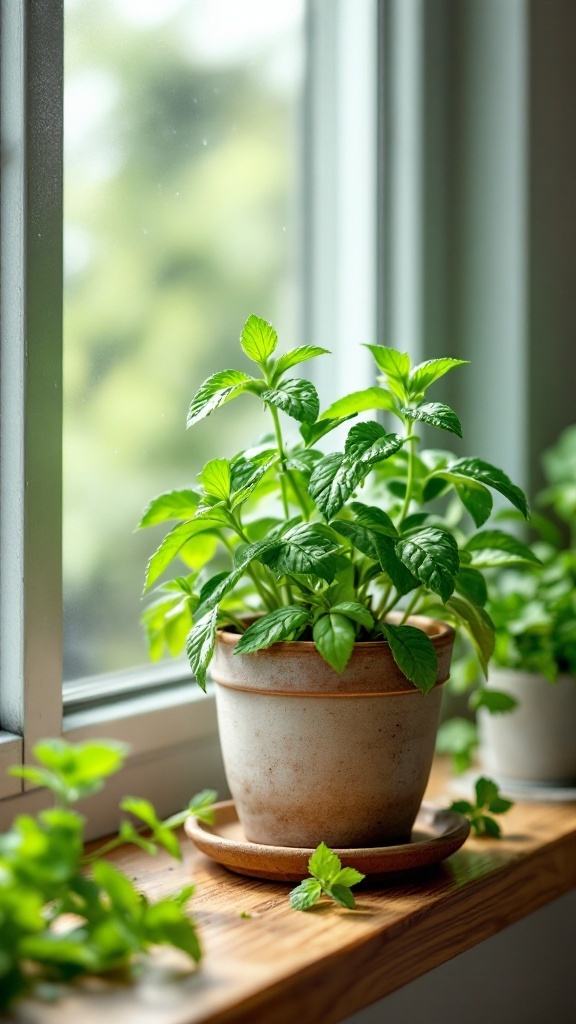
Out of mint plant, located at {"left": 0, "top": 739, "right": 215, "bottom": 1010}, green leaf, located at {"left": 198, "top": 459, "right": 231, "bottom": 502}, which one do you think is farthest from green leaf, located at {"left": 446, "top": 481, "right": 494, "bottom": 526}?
mint plant, located at {"left": 0, "top": 739, "right": 215, "bottom": 1010}

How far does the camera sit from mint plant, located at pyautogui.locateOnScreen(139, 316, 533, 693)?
831 mm

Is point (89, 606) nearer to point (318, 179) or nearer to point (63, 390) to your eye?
point (63, 390)

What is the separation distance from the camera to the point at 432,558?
82 centimetres

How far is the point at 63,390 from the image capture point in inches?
39.3

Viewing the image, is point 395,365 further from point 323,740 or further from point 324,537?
point 323,740

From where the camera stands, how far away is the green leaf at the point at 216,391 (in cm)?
85

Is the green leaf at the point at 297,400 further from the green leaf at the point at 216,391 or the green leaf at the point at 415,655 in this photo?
the green leaf at the point at 415,655

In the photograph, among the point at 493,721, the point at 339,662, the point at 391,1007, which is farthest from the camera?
the point at 493,721

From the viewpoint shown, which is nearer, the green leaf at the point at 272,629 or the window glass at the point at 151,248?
the green leaf at the point at 272,629

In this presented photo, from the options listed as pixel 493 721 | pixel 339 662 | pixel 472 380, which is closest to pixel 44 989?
pixel 339 662

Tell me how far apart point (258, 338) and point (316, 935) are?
1.61 feet

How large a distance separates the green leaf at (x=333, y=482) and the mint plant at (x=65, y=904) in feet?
0.85

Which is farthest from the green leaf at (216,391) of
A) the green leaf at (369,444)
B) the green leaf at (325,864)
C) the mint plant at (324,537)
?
the green leaf at (325,864)

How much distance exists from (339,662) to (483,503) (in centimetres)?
23
